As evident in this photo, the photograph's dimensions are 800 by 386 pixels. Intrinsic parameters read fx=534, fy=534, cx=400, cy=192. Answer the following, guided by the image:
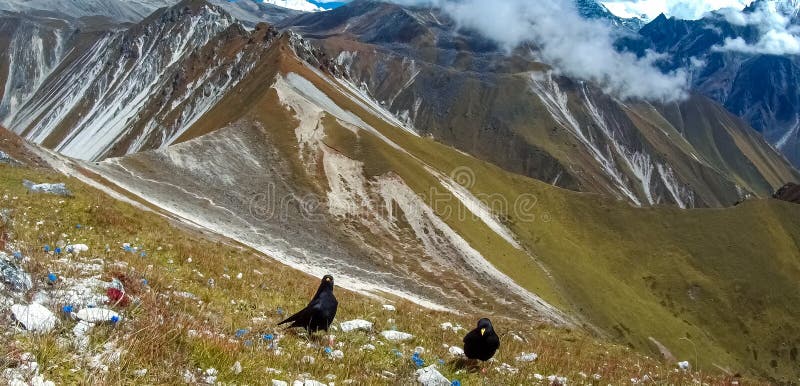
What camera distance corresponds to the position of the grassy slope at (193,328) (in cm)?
546

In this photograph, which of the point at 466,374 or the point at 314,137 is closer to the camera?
the point at 466,374

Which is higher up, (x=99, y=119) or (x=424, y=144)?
(x=424, y=144)

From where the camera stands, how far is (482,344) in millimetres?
9938

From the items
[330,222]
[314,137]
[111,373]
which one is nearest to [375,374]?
[111,373]

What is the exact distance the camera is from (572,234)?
3974 inches

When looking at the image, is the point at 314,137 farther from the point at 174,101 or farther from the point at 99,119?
the point at 99,119

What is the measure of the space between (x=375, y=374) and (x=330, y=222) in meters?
62.2

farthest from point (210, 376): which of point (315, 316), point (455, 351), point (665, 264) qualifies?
point (665, 264)

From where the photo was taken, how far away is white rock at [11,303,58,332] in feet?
18.0

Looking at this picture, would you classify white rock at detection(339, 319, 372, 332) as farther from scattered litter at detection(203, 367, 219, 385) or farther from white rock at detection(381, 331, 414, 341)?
scattered litter at detection(203, 367, 219, 385)

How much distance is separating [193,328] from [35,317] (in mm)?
1836

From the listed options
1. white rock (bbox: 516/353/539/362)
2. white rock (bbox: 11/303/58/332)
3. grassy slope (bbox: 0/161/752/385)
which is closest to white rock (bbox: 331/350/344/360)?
grassy slope (bbox: 0/161/752/385)

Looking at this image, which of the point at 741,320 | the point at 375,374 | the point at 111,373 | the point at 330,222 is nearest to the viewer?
the point at 111,373

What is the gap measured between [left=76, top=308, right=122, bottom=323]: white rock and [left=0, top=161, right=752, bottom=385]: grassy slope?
14 cm
